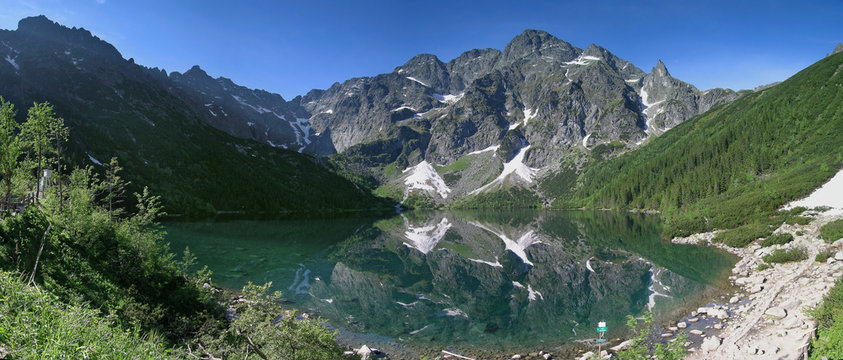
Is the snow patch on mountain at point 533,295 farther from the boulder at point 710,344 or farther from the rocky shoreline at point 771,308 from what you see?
the boulder at point 710,344

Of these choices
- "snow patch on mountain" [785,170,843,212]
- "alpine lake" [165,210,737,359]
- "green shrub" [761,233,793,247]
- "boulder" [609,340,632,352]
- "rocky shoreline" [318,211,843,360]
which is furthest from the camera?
"snow patch on mountain" [785,170,843,212]

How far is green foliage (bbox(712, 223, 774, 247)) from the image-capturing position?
47312mm

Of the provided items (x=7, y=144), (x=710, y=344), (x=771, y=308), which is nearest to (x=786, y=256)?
(x=771, y=308)

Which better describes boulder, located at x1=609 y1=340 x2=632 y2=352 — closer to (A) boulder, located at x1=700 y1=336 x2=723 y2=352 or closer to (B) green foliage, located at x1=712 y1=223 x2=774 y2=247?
(A) boulder, located at x1=700 y1=336 x2=723 y2=352

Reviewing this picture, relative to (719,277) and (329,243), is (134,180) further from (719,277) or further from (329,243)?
(719,277)

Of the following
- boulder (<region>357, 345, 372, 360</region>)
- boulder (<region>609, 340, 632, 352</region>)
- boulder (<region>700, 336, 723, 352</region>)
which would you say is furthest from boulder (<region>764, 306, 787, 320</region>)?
boulder (<region>357, 345, 372, 360</region>)

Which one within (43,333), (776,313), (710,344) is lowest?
(710,344)

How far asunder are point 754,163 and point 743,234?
77.5 meters

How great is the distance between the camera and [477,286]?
3803 cm

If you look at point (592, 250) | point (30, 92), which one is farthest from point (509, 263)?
point (30, 92)

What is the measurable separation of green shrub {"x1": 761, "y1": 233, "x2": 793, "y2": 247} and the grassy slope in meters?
15.4

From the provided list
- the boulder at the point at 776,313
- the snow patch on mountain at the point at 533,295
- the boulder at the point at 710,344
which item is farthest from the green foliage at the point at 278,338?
the boulder at the point at 776,313

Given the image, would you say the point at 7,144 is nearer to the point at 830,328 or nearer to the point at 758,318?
the point at 830,328

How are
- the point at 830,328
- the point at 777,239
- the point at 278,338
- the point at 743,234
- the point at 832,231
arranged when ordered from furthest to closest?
1. the point at 743,234
2. the point at 777,239
3. the point at 832,231
4. the point at 830,328
5. the point at 278,338
